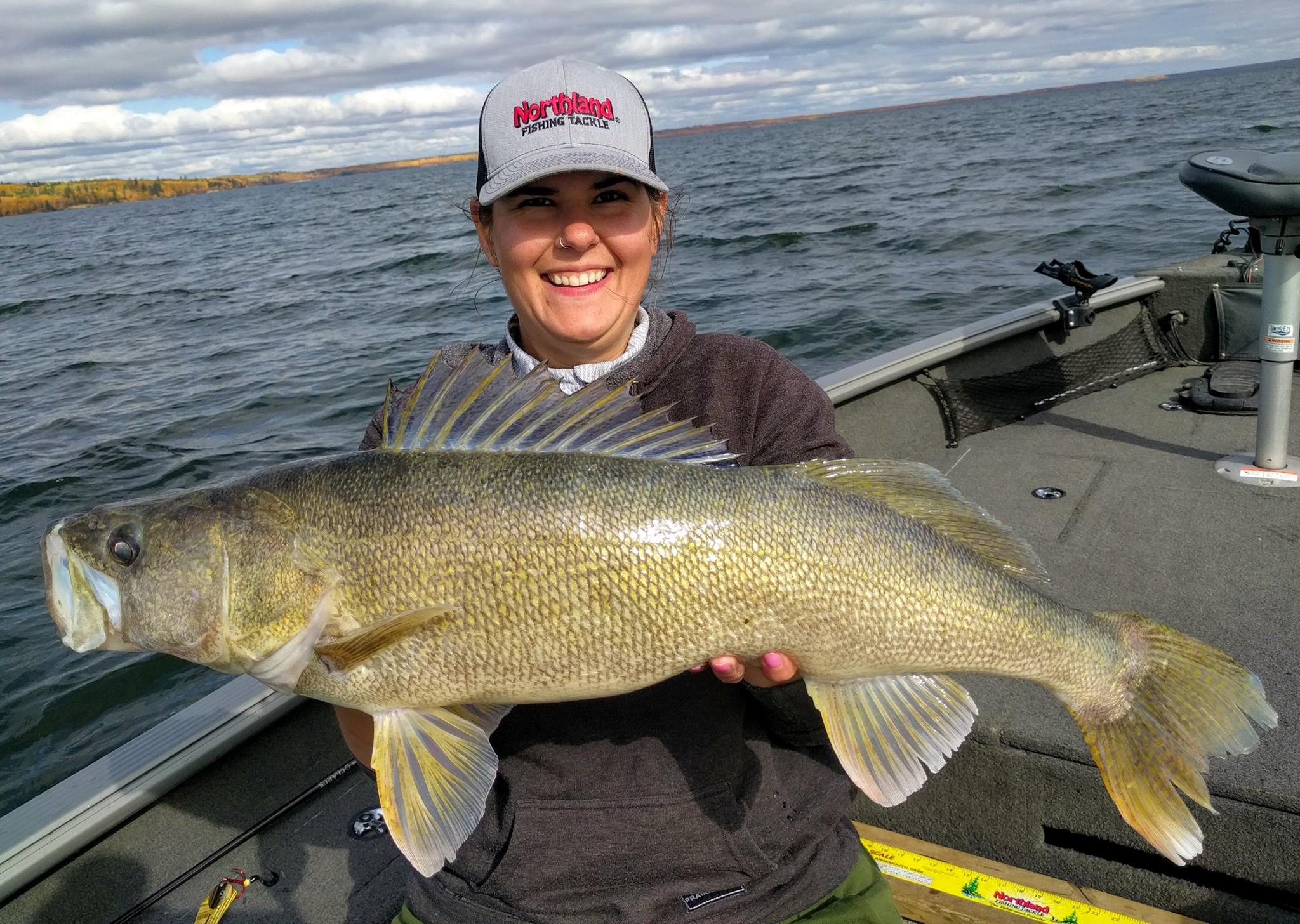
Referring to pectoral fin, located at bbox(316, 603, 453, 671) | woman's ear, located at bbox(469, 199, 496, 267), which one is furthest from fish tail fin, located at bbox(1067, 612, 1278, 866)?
woman's ear, located at bbox(469, 199, 496, 267)

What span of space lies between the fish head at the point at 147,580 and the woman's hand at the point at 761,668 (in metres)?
1.13

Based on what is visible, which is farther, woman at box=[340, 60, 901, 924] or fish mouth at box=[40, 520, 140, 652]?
woman at box=[340, 60, 901, 924]

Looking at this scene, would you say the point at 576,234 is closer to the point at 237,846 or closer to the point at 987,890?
the point at 987,890

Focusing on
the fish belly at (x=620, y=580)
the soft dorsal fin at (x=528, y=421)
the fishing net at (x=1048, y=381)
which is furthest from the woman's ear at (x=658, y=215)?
the fishing net at (x=1048, y=381)

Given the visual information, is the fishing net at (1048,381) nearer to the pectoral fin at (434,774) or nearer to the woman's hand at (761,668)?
the woman's hand at (761,668)

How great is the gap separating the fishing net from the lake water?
318 cm

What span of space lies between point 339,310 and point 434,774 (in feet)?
62.7

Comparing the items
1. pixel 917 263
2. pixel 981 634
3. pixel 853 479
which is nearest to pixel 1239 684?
pixel 981 634

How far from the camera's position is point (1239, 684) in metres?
2.11

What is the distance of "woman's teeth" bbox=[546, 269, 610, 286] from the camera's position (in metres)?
2.54

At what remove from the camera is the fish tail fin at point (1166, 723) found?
2.08m

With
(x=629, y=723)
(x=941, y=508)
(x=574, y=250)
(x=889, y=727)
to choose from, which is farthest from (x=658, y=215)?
(x=889, y=727)

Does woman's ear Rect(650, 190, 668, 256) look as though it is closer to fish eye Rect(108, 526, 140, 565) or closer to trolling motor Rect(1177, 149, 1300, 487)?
fish eye Rect(108, 526, 140, 565)

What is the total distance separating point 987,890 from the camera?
2809 mm
